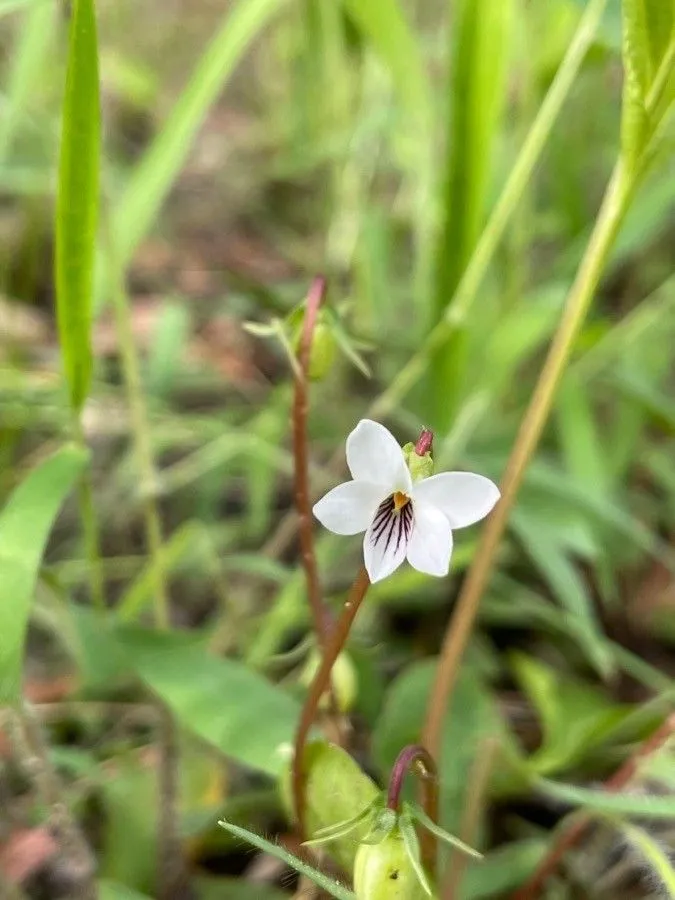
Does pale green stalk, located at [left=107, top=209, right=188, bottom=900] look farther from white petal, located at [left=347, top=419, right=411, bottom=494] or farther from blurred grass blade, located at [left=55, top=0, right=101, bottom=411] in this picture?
white petal, located at [left=347, top=419, right=411, bottom=494]

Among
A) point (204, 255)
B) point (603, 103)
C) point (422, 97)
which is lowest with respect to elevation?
point (204, 255)

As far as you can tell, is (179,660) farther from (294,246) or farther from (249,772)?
(294,246)

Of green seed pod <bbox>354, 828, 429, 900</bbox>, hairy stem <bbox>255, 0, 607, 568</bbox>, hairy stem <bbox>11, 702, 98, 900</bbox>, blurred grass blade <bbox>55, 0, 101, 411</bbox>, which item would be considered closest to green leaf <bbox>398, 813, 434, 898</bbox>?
green seed pod <bbox>354, 828, 429, 900</bbox>

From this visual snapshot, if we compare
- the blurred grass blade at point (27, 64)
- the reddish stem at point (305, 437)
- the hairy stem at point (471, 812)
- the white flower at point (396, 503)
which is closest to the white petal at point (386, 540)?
the white flower at point (396, 503)

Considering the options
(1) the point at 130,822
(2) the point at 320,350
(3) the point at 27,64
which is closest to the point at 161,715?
(1) the point at 130,822

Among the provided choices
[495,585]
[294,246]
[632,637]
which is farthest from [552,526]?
[294,246]

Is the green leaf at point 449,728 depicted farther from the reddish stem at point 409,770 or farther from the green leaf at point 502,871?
the reddish stem at point 409,770
